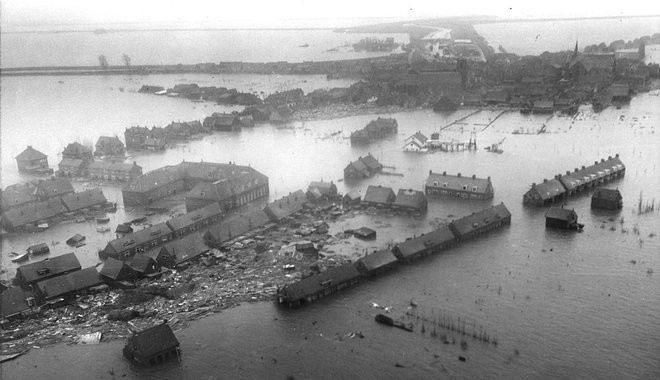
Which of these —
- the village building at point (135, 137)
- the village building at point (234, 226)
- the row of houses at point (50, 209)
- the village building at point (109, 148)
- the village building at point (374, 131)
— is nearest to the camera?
the village building at point (234, 226)

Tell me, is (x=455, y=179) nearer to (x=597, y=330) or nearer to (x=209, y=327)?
(x=597, y=330)

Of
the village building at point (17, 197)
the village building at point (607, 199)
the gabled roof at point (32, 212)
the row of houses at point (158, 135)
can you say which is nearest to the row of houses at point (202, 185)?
the gabled roof at point (32, 212)

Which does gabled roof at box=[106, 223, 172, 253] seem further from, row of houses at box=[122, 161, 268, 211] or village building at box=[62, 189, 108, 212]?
village building at box=[62, 189, 108, 212]

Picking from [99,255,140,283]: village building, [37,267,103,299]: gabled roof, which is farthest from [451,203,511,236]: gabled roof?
[37,267,103,299]: gabled roof

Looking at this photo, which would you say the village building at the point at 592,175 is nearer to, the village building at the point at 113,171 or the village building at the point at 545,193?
the village building at the point at 545,193

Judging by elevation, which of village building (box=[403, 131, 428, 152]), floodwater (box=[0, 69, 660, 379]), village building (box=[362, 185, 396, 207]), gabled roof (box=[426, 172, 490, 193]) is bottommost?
floodwater (box=[0, 69, 660, 379])
